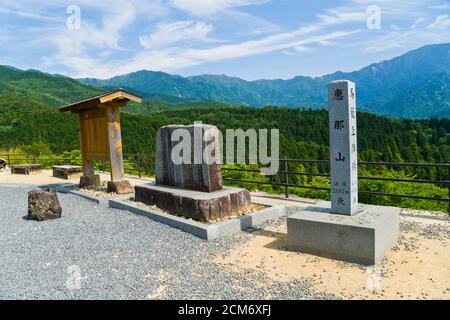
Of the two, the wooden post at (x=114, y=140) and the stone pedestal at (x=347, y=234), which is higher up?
the wooden post at (x=114, y=140)

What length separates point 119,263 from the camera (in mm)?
4543

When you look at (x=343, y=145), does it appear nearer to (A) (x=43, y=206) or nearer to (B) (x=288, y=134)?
(A) (x=43, y=206)

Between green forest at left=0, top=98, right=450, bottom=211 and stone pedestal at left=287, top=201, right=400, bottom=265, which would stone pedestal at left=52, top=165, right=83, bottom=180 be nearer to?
stone pedestal at left=287, top=201, right=400, bottom=265

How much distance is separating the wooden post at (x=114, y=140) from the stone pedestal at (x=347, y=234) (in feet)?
19.3

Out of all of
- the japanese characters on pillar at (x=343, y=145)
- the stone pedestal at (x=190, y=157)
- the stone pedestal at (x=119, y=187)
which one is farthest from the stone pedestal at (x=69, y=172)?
the japanese characters on pillar at (x=343, y=145)

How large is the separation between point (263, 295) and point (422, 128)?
77.9 m

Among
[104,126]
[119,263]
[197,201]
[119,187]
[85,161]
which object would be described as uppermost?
[104,126]

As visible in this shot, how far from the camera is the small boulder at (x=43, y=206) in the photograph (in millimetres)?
6902

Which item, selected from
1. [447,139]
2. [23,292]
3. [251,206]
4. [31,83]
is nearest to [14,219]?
[23,292]

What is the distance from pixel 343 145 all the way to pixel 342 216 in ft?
3.32

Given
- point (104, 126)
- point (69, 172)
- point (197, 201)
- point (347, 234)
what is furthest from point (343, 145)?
point (69, 172)

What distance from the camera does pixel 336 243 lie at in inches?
179

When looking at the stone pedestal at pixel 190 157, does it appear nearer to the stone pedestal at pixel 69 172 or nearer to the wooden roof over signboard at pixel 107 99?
the wooden roof over signboard at pixel 107 99
